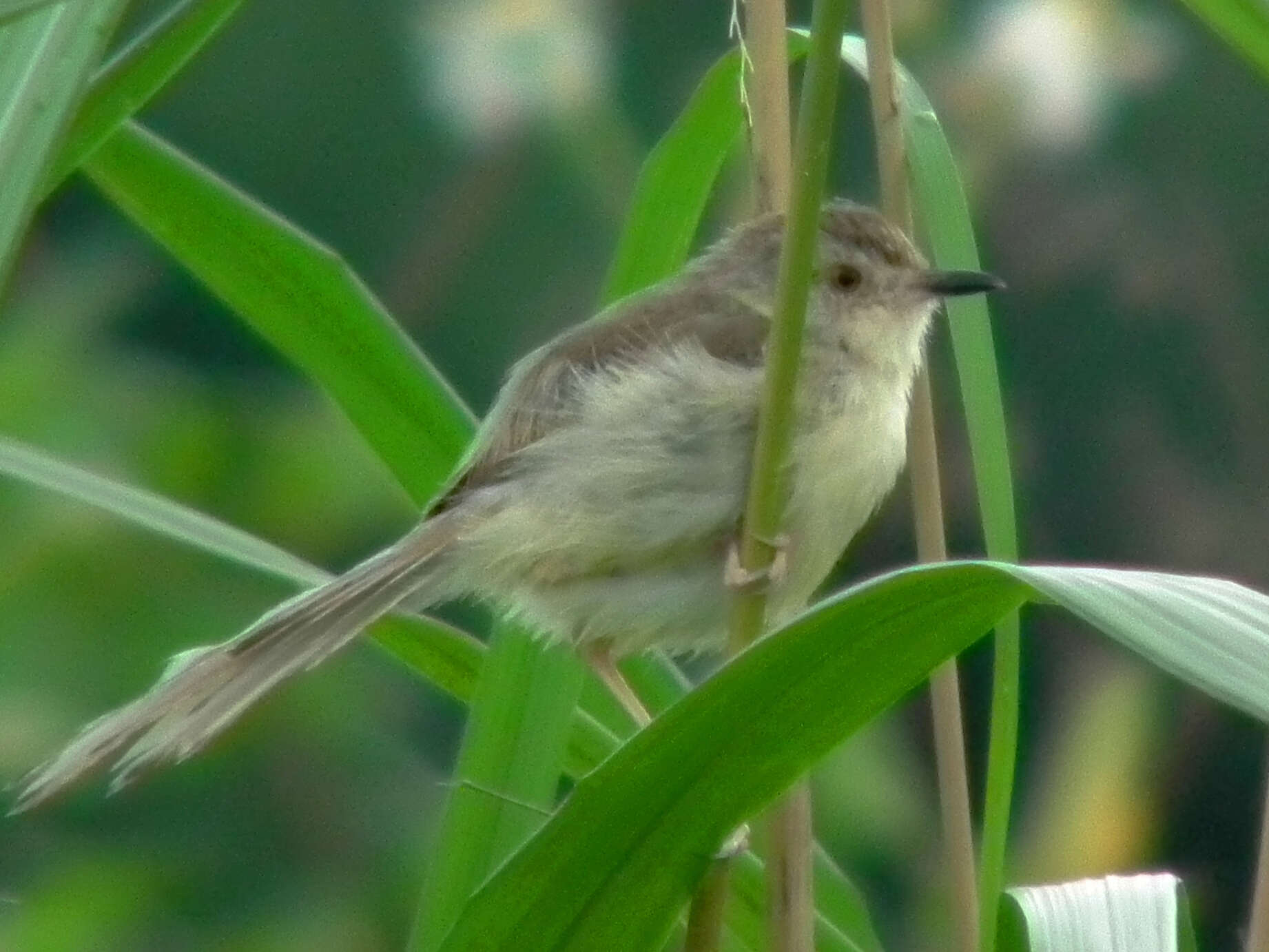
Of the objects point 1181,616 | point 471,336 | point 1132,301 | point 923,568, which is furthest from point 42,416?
point 1132,301

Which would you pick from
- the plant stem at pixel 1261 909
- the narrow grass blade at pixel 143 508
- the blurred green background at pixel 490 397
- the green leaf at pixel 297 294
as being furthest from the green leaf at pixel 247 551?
the blurred green background at pixel 490 397

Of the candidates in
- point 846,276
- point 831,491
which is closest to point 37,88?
point 831,491

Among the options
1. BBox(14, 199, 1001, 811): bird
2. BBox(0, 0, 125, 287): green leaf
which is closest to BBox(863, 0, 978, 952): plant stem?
BBox(14, 199, 1001, 811): bird

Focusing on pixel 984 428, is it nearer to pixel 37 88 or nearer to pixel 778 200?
pixel 778 200

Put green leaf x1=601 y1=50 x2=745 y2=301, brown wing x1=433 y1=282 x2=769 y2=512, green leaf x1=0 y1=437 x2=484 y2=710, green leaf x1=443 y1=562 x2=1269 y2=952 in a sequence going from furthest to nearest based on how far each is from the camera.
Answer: brown wing x1=433 y1=282 x2=769 y2=512
green leaf x1=601 y1=50 x2=745 y2=301
green leaf x1=0 y1=437 x2=484 y2=710
green leaf x1=443 y1=562 x2=1269 y2=952

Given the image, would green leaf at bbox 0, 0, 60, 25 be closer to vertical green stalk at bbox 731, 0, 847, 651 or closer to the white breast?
vertical green stalk at bbox 731, 0, 847, 651
